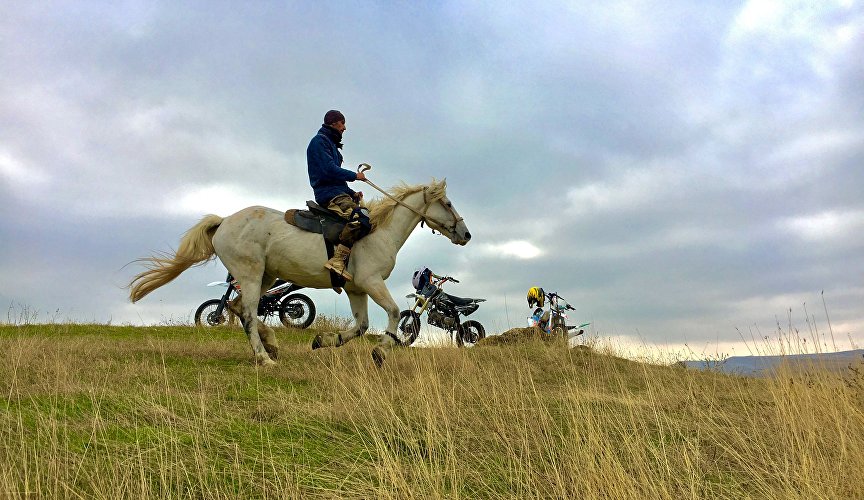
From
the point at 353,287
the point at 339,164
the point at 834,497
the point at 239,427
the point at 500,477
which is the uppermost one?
the point at 339,164

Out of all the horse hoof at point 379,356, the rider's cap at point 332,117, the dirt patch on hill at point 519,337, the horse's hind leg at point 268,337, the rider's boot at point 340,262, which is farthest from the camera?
the dirt patch on hill at point 519,337

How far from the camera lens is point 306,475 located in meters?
4.12

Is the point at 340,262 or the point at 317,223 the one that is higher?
the point at 317,223

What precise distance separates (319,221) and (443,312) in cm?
671

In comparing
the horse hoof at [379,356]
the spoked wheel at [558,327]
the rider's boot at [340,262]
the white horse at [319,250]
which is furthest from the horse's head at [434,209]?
the spoked wheel at [558,327]

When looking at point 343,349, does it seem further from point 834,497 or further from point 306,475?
point 834,497

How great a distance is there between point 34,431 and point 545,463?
375cm

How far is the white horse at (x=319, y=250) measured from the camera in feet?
27.5

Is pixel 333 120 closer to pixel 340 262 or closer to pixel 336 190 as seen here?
pixel 336 190

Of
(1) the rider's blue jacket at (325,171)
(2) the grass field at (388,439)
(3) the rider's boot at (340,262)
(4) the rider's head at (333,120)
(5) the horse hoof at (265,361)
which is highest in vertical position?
(4) the rider's head at (333,120)

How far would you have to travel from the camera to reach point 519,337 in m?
13.7

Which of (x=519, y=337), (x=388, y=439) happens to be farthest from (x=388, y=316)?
(x=519, y=337)

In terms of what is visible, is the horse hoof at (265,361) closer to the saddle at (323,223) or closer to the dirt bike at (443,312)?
the saddle at (323,223)

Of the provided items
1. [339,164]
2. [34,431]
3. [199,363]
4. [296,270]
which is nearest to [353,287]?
[296,270]
